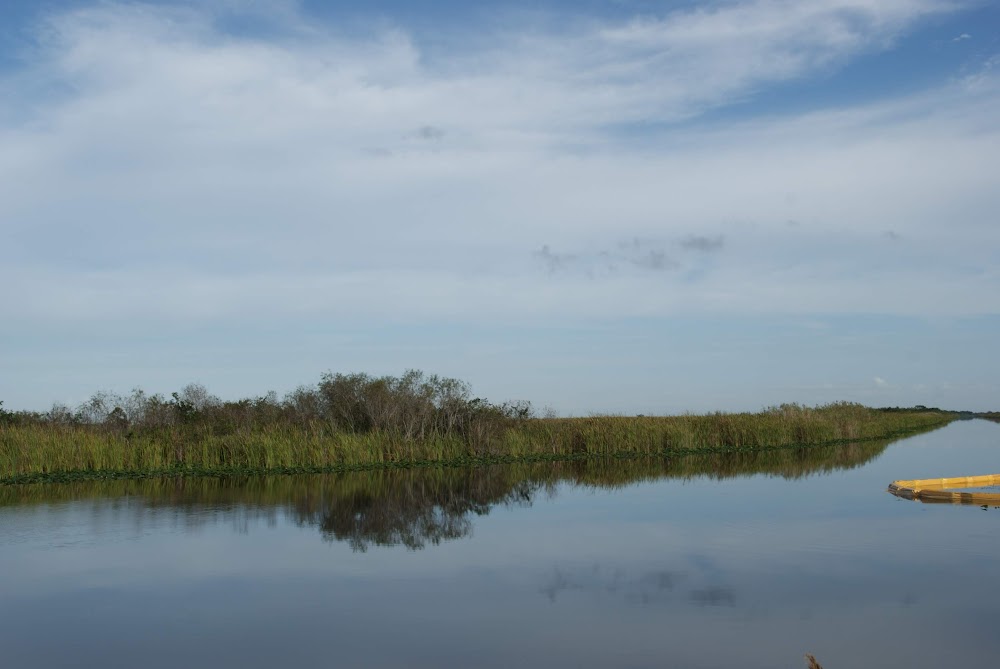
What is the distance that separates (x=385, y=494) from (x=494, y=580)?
7621mm

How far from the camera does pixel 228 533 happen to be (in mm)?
12188

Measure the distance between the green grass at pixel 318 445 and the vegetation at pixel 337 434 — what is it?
3 centimetres

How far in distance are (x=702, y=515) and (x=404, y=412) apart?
1285 centimetres

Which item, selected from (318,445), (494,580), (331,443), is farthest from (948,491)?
(318,445)

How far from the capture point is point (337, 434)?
22828 mm

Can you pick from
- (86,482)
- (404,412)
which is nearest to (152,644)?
(86,482)

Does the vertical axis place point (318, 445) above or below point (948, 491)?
above

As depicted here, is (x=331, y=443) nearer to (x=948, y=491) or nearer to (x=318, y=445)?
(x=318, y=445)

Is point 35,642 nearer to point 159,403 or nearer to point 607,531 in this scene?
point 607,531

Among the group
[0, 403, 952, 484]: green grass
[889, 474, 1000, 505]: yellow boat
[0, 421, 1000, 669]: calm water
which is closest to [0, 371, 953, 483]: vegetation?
[0, 403, 952, 484]: green grass

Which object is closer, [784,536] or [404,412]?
[784,536]

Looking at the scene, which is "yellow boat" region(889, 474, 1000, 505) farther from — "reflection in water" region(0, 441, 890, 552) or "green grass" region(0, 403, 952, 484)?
"green grass" region(0, 403, 952, 484)

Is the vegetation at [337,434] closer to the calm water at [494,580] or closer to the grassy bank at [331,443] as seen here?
the grassy bank at [331,443]

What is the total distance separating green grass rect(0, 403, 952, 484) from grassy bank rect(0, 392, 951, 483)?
0.08 feet
